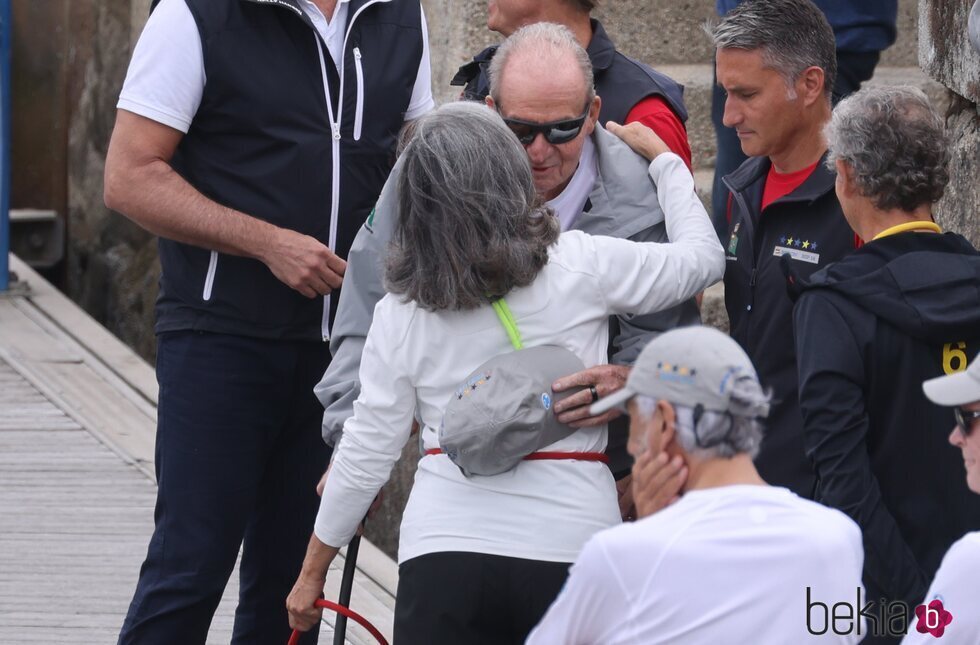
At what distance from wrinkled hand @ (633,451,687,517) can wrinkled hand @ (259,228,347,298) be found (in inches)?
53.6

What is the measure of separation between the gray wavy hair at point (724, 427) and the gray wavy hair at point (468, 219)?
0.62 m

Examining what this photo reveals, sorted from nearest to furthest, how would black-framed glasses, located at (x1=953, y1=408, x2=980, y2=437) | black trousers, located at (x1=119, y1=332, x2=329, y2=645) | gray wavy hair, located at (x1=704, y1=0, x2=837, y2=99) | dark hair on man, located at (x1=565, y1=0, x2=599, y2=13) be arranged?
black-framed glasses, located at (x1=953, y1=408, x2=980, y2=437) < gray wavy hair, located at (x1=704, y1=0, x2=837, y2=99) < black trousers, located at (x1=119, y1=332, x2=329, y2=645) < dark hair on man, located at (x1=565, y1=0, x2=599, y2=13)

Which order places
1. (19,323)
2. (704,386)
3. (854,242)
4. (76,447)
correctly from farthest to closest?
(19,323) < (76,447) < (854,242) < (704,386)

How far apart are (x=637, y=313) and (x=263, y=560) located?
1.34m

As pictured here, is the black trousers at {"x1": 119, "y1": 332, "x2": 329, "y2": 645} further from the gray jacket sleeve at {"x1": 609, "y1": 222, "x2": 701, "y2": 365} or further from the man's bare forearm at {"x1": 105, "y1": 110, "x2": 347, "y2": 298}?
the gray jacket sleeve at {"x1": 609, "y1": 222, "x2": 701, "y2": 365}

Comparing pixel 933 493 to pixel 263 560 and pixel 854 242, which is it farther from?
pixel 263 560

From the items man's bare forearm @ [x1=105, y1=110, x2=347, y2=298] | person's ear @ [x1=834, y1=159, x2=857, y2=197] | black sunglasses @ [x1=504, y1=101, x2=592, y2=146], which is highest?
person's ear @ [x1=834, y1=159, x2=857, y2=197]

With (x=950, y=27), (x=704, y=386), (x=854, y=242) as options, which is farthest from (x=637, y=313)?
(x=950, y=27)

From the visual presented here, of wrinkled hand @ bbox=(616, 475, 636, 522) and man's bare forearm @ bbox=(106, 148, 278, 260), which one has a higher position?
man's bare forearm @ bbox=(106, 148, 278, 260)

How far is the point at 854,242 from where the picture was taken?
2959 millimetres

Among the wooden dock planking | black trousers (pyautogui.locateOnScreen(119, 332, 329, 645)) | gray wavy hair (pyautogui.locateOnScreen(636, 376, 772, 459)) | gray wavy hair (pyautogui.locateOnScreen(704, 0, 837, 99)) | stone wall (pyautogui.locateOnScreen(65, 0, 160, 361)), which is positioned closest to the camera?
gray wavy hair (pyautogui.locateOnScreen(636, 376, 772, 459))

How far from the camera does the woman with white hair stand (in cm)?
248

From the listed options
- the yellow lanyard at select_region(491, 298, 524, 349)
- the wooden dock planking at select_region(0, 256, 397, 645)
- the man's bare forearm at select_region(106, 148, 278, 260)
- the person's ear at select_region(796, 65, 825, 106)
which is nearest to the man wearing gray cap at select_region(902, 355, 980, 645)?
the yellow lanyard at select_region(491, 298, 524, 349)

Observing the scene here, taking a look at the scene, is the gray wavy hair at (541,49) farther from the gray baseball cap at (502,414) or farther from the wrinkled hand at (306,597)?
the wrinkled hand at (306,597)
